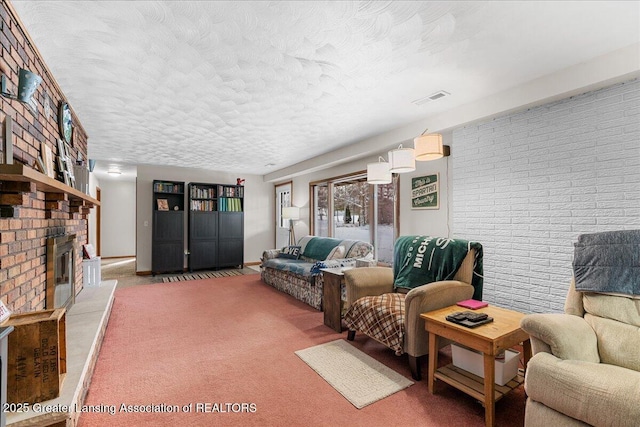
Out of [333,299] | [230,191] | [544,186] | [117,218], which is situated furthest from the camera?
[117,218]

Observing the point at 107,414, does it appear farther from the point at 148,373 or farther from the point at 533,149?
the point at 533,149

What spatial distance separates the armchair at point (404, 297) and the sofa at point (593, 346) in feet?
2.26

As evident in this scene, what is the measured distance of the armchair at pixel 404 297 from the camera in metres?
2.12

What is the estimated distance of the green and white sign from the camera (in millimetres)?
3582

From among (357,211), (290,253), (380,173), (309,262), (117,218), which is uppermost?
(380,173)

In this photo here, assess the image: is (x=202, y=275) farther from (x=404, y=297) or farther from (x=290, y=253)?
(x=404, y=297)

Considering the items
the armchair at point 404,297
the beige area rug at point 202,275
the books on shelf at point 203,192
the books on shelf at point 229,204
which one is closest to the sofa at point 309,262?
the armchair at point 404,297

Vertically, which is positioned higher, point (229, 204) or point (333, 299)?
point (229, 204)

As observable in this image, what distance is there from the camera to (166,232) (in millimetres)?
6160

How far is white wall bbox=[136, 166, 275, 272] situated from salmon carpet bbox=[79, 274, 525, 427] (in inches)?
121

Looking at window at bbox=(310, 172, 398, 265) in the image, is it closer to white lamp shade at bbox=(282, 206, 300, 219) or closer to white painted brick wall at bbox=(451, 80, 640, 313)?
white lamp shade at bbox=(282, 206, 300, 219)

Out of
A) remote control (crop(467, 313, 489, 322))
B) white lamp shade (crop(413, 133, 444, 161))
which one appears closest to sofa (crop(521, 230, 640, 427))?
remote control (crop(467, 313, 489, 322))

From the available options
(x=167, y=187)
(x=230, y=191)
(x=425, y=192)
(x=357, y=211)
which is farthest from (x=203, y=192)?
(x=425, y=192)

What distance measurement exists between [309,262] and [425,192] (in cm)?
210
